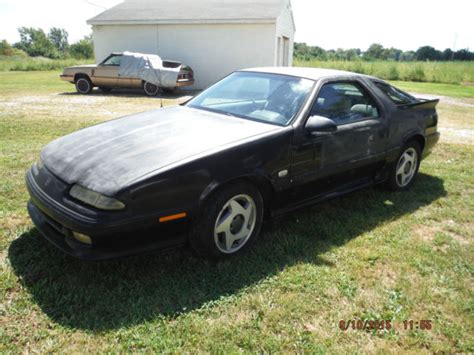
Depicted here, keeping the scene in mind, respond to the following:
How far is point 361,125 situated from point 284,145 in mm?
1107

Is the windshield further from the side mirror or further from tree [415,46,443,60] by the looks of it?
tree [415,46,443,60]

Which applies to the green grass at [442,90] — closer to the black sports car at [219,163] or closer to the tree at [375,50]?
the black sports car at [219,163]

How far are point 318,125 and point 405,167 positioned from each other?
1.99 m

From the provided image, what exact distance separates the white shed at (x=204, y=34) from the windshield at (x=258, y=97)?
1195cm

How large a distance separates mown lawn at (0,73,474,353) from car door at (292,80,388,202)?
0.43 m

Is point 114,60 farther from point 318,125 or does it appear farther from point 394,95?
point 318,125

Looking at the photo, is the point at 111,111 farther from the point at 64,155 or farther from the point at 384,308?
the point at 384,308

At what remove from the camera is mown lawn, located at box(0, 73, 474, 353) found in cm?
214

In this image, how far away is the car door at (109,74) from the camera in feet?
44.1

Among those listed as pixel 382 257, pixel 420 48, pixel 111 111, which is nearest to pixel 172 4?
pixel 111 111

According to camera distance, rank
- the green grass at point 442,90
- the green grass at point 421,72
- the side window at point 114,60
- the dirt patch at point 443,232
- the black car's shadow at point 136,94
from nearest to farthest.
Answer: the dirt patch at point 443,232 → the black car's shadow at point 136,94 → the side window at point 114,60 → the green grass at point 442,90 → the green grass at point 421,72

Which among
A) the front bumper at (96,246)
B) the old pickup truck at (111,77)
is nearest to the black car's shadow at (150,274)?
the front bumper at (96,246)
